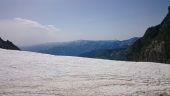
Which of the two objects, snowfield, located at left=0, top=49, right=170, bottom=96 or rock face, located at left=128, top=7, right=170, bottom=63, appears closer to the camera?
snowfield, located at left=0, top=49, right=170, bottom=96

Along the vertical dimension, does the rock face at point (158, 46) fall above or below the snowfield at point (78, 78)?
above

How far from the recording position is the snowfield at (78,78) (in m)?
3.59

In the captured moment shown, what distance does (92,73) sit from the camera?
15.0 ft

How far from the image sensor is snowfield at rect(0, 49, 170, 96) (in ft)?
11.8

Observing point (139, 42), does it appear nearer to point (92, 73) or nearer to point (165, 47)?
point (165, 47)

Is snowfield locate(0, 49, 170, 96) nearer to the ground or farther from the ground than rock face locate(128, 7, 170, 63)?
nearer to the ground

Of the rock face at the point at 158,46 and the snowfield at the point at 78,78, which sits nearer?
the snowfield at the point at 78,78

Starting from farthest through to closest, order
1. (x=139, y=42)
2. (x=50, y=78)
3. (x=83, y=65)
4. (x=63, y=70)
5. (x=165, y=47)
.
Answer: (x=139, y=42) < (x=165, y=47) < (x=83, y=65) < (x=63, y=70) < (x=50, y=78)

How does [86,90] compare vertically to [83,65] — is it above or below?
below

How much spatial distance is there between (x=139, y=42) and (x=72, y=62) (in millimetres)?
159902

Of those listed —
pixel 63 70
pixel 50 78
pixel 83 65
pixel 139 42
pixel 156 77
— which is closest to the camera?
pixel 50 78

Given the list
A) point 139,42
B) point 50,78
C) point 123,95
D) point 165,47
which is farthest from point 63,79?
point 139,42

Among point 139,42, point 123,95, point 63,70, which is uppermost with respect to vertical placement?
point 139,42

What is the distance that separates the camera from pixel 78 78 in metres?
4.21
